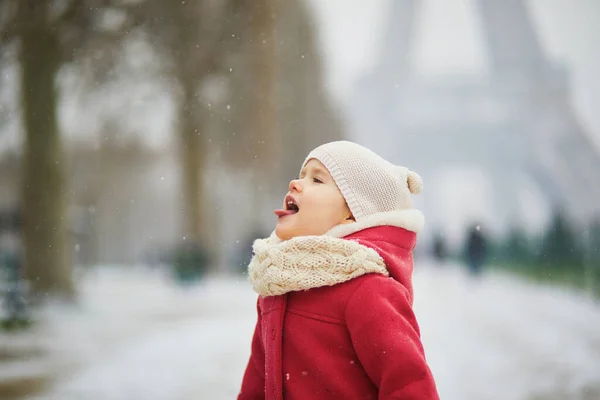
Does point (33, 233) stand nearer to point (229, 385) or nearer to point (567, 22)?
point (229, 385)

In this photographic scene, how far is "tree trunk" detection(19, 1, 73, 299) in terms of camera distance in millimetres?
2576

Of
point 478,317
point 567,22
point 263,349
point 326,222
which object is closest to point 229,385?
point 478,317

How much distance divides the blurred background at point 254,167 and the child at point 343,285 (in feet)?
3.99

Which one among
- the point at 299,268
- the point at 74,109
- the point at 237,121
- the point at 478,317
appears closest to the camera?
the point at 299,268

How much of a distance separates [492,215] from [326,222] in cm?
158

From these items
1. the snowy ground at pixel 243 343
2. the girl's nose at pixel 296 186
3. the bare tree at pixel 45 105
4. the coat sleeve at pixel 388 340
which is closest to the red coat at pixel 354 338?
the coat sleeve at pixel 388 340

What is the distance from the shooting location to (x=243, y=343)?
228cm

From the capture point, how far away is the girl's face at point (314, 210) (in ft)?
3.04

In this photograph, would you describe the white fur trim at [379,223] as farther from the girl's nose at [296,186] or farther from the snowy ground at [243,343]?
the snowy ground at [243,343]

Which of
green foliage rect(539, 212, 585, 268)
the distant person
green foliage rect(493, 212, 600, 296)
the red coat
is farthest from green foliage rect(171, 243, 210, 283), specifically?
the red coat

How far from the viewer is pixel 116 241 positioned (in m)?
2.96

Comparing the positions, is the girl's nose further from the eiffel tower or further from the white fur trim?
the eiffel tower

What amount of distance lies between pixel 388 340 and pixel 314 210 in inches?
9.1

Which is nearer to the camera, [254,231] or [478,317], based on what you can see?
[478,317]
